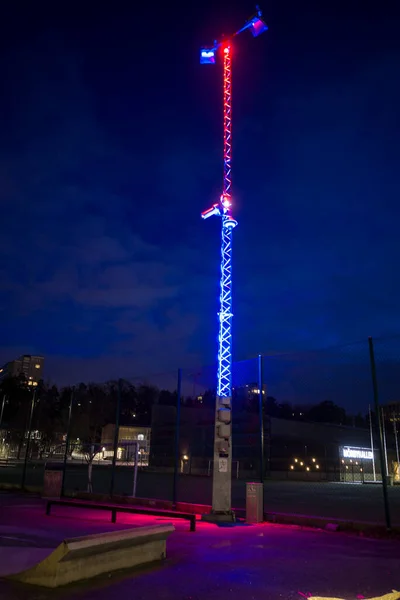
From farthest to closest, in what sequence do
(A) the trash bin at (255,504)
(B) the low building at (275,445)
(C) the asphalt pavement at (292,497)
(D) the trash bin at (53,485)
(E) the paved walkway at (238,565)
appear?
(B) the low building at (275,445), (D) the trash bin at (53,485), (C) the asphalt pavement at (292,497), (A) the trash bin at (255,504), (E) the paved walkway at (238,565)

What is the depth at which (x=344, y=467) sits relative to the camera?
4584 centimetres

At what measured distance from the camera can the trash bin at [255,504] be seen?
37.1 feet

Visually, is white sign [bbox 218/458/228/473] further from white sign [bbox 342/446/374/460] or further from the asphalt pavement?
white sign [bbox 342/446/374/460]

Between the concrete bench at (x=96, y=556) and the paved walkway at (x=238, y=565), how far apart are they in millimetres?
176

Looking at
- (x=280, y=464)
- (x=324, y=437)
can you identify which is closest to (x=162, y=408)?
Answer: (x=280, y=464)

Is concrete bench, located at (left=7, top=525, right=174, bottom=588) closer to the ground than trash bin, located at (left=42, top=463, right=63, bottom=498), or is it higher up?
closer to the ground

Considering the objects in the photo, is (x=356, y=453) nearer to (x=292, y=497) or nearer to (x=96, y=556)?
(x=292, y=497)

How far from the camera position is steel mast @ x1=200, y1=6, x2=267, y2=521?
11.7m

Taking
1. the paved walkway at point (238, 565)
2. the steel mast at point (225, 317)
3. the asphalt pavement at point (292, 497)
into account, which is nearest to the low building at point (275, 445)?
the asphalt pavement at point (292, 497)

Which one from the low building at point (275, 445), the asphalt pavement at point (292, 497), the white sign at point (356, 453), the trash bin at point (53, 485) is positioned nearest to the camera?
the asphalt pavement at point (292, 497)

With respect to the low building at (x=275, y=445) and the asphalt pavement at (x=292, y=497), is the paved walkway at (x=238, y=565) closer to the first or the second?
the asphalt pavement at (x=292, y=497)

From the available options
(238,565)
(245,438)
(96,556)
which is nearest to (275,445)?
(245,438)

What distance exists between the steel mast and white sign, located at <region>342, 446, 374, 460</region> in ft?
116

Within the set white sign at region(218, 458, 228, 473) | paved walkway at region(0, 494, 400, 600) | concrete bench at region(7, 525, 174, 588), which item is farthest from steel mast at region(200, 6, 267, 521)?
concrete bench at region(7, 525, 174, 588)
